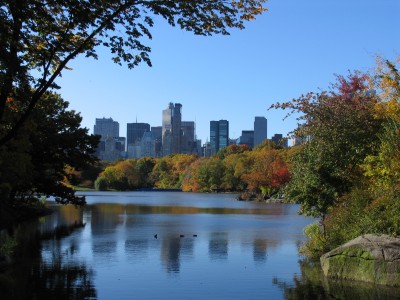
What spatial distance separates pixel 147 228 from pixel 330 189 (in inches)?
562

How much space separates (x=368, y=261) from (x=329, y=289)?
130cm

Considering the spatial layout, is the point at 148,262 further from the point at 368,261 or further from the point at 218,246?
the point at 368,261

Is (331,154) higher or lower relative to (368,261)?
higher

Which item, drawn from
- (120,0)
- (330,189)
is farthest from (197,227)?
(120,0)

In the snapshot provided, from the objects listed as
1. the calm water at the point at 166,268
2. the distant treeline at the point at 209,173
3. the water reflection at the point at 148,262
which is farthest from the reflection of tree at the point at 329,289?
the distant treeline at the point at 209,173

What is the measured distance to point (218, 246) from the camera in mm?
21688

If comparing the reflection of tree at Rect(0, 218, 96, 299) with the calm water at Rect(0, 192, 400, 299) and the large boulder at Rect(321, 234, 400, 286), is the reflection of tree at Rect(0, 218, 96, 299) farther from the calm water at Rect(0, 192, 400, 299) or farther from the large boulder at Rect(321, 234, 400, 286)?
the large boulder at Rect(321, 234, 400, 286)

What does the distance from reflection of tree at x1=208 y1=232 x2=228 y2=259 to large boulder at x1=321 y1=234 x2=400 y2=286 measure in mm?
5322

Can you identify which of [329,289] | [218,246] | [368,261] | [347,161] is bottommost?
[218,246]

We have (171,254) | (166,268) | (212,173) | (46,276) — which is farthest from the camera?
(212,173)

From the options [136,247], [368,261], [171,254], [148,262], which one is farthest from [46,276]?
[368,261]

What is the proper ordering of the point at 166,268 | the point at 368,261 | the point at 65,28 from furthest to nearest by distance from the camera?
1. the point at 166,268
2. the point at 368,261
3. the point at 65,28

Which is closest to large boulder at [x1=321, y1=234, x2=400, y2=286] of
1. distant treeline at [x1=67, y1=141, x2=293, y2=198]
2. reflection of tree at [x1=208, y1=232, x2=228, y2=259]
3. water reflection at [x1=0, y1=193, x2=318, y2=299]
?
water reflection at [x1=0, y1=193, x2=318, y2=299]

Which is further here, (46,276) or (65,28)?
(46,276)
